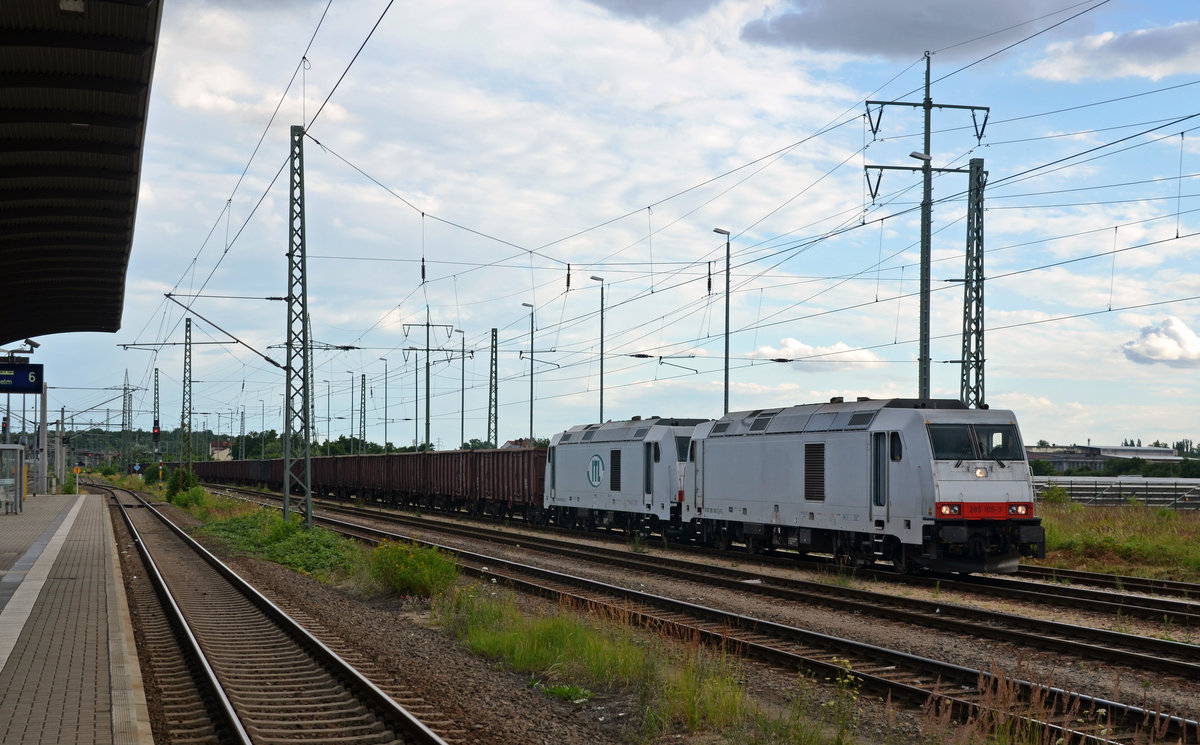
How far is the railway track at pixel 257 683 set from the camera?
8797mm

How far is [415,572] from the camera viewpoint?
700 inches

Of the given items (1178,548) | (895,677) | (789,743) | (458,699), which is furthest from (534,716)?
(1178,548)

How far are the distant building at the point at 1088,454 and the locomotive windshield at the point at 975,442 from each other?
282ft

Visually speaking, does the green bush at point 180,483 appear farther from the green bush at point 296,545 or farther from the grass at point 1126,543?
the grass at point 1126,543

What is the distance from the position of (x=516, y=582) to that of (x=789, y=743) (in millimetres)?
10970

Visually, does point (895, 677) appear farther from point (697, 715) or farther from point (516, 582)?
point (516, 582)

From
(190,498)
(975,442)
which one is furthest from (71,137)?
(190,498)

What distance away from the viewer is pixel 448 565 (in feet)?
59.5

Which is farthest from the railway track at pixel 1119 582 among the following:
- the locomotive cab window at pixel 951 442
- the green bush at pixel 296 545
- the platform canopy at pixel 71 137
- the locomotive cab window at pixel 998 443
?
the platform canopy at pixel 71 137

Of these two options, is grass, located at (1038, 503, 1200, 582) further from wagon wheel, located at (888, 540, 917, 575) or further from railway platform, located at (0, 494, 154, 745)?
railway platform, located at (0, 494, 154, 745)

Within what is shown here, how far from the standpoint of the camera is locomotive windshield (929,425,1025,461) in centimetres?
1877

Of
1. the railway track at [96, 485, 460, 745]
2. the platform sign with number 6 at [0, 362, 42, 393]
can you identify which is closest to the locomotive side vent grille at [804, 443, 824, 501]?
the railway track at [96, 485, 460, 745]

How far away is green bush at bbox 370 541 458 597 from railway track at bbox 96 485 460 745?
2.19 metres

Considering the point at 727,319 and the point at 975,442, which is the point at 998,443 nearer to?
the point at 975,442
